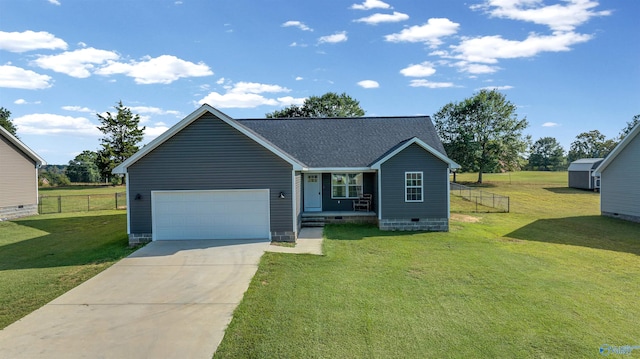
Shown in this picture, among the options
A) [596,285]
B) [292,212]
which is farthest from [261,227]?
[596,285]

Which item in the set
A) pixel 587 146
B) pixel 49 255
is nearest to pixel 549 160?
pixel 587 146

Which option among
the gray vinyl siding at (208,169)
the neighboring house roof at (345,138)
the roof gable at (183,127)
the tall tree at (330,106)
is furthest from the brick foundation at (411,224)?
the tall tree at (330,106)

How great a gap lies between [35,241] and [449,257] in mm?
15304

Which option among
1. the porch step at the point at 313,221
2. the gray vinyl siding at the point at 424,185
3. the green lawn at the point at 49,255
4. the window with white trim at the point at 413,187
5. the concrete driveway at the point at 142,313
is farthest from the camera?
the porch step at the point at 313,221

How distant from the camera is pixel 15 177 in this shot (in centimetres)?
2017

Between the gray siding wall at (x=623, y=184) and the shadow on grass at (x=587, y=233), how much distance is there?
85 centimetres

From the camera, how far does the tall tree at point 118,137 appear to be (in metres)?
44.5

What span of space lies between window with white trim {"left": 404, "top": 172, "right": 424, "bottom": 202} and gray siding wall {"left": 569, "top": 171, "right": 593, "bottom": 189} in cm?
3095

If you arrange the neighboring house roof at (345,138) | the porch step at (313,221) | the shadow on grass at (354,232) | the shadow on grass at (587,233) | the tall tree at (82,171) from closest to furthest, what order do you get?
1. the shadow on grass at (587,233)
2. the shadow on grass at (354,232)
3. the porch step at (313,221)
4. the neighboring house roof at (345,138)
5. the tall tree at (82,171)

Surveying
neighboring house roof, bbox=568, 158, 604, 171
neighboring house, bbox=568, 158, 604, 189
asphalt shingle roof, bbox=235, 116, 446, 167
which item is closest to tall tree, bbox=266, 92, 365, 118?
neighboring house roof, bbox=568, 158, 604, 171

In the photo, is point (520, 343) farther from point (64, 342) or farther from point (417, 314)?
point (64, 342)

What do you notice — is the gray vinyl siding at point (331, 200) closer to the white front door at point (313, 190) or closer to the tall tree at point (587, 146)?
the white front door at point (313, 190)

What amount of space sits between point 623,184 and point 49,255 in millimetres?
26233

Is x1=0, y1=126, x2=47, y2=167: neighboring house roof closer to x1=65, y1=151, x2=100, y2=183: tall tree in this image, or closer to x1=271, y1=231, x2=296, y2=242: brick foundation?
x1=271, y1=231, x2=296, y2=242: brick foundation
